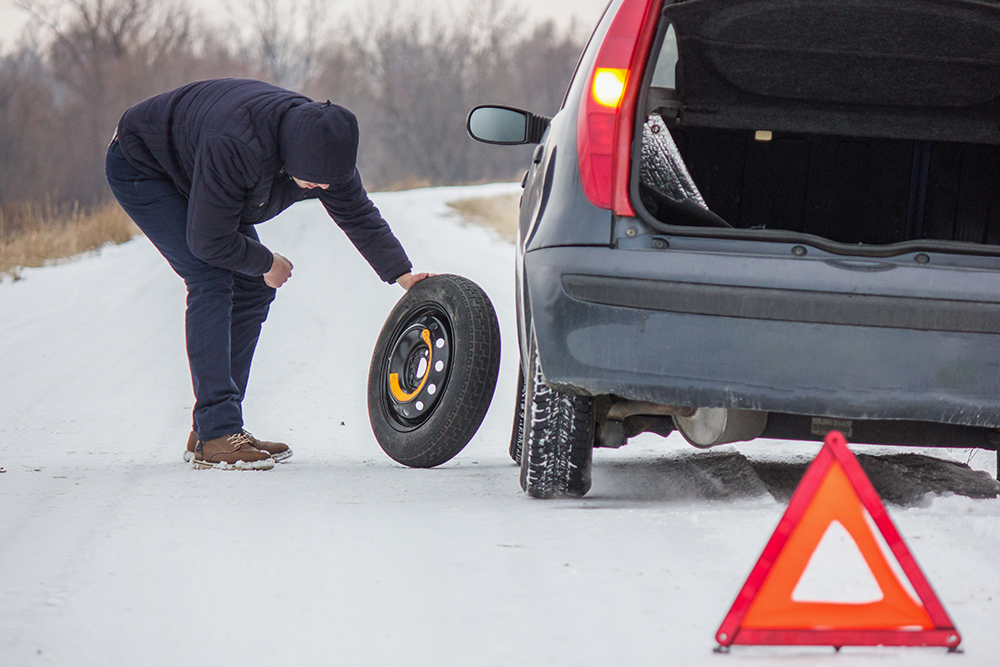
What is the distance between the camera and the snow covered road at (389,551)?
1672mm

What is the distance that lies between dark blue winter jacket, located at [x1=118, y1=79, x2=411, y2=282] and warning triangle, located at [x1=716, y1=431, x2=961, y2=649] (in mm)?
2324

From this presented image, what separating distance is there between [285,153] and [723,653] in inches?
92.3

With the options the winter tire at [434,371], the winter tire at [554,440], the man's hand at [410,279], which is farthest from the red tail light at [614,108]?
the man's hand at [410,279]

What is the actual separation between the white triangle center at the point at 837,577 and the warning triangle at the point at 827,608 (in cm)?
4

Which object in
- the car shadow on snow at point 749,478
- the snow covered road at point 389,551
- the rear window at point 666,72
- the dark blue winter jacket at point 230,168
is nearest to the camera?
the snow covered road at point 389,551

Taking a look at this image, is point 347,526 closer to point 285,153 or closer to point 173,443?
point 285,153

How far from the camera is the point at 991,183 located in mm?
3273

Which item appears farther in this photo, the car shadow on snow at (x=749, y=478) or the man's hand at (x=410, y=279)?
the man's hand at (x=410, y=279)

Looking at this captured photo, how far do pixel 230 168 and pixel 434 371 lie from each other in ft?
3.37

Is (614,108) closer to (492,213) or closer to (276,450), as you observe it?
(276,450)

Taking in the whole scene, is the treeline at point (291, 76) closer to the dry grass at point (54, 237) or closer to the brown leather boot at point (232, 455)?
the dry grass at point (54, 237)

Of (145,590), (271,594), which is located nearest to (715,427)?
(271,594)

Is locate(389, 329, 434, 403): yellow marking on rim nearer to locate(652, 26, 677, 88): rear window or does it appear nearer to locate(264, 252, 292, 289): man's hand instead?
locate(264, 252, 292, 289): man's hand

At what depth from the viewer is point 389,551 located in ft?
7.16
